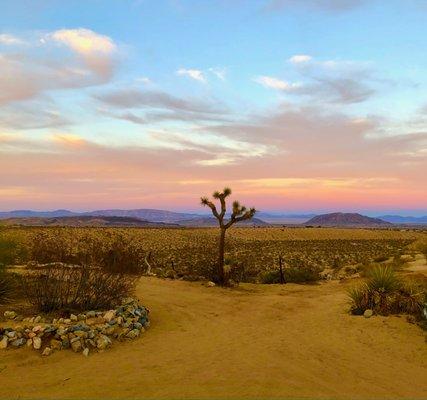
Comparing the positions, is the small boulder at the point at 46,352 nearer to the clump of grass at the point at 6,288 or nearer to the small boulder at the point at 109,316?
the small boulder at the point at 109,316

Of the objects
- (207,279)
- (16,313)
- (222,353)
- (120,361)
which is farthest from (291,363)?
(207,279)

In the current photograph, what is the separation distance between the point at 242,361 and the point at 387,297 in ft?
18.5

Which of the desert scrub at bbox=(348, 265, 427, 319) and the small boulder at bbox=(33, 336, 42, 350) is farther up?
the desert scrub at bbox=(348, 265, 427, 319)

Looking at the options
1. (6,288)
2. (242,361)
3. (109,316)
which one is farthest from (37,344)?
(6,288)

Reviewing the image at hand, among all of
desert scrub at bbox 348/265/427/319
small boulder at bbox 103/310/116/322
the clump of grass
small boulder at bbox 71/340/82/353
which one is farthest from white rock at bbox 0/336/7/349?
desert scrub at bbox 348/265/427/319

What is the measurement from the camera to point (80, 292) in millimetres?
11609

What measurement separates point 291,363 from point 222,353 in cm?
137

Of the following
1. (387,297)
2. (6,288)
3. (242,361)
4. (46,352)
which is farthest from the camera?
(6,288)

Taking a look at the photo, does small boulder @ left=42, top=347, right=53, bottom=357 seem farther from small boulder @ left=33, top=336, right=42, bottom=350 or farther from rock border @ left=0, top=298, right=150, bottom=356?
small boulder @ left=33, top=336, right=42, bottom=350

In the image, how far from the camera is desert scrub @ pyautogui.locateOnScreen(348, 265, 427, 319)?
12.1 meters

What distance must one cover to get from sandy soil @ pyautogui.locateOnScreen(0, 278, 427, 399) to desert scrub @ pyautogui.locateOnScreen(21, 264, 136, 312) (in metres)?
1.25

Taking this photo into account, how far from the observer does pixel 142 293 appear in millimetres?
15703

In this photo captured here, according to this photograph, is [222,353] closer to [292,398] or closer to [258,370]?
[258,370]

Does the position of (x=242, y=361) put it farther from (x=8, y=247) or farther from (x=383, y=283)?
(x=8, y=247)
